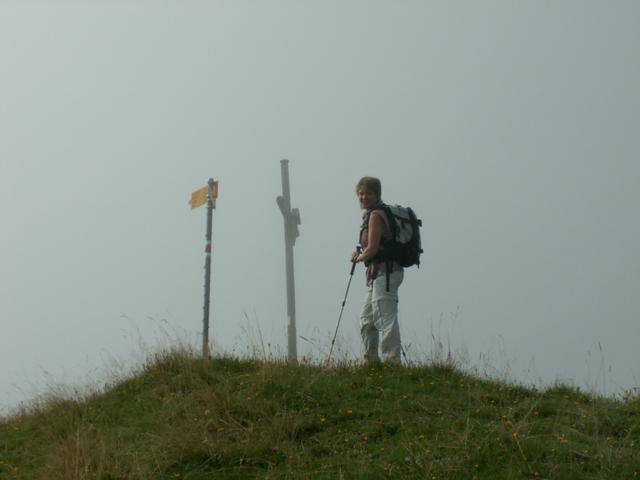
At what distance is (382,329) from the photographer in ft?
30.4

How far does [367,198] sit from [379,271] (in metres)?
0.73

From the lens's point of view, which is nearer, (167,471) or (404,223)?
(167,471)

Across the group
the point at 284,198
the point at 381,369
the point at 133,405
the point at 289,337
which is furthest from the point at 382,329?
the point at 284,198

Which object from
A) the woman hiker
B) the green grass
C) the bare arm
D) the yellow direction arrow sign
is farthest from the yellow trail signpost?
the bare arm

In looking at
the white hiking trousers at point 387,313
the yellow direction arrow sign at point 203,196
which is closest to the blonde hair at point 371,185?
the white hiking trousers at point 387,313

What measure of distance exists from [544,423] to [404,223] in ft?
8.52

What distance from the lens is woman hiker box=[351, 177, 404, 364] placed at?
361 inches

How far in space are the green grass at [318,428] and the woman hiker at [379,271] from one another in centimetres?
31

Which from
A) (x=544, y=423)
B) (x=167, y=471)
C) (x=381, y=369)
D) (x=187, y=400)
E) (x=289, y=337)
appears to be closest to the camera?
(x=167, y=471)

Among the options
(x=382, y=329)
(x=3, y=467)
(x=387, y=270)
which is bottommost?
(x=3, y=467)

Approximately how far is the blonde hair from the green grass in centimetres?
171

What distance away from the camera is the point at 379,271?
9.25m

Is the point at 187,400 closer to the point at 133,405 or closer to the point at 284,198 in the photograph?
the point at 133,405

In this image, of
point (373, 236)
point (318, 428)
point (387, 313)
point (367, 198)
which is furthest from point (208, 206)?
point (318, 428)
